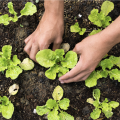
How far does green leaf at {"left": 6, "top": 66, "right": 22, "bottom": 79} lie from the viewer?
1.25 m

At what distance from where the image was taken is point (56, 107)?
1261 mm

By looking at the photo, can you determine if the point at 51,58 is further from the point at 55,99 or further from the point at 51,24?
the point at 55,99

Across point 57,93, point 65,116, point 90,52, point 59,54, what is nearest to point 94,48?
point 90,52

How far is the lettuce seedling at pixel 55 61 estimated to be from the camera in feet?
3.70

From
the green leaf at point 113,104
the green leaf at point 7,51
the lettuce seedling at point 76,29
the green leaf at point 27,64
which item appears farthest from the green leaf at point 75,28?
the green leaf at point 113,104

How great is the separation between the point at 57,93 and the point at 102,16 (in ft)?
2.87

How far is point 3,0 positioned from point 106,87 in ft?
4.67

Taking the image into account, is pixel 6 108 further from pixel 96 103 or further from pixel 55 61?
pixel 96 103

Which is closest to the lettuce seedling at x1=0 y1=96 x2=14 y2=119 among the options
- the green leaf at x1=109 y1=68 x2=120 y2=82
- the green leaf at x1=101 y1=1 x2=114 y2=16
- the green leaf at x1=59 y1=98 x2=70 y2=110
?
the green leaf at x1=59 y1=98 x2=70 y2=110

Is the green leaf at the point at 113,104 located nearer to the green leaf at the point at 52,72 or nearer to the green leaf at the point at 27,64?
the green leaf at the point at 52,72

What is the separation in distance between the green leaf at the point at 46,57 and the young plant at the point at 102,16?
543 millimetres

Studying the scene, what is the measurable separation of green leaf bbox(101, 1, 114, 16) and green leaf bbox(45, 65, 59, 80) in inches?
29.8

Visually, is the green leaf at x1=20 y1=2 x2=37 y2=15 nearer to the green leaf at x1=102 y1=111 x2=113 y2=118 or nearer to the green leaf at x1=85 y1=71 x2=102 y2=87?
the green leaf at x1=85 y1=71 x2=102 y2=87

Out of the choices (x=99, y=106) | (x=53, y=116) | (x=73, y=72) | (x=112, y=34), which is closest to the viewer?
(x=112, y=34)
